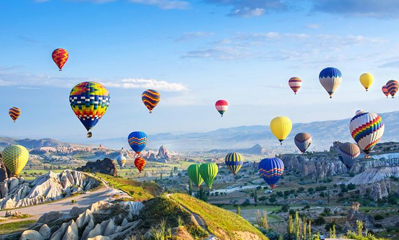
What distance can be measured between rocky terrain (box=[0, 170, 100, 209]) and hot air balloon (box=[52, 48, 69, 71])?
2900 centimetres

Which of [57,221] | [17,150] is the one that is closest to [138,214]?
[57,221]

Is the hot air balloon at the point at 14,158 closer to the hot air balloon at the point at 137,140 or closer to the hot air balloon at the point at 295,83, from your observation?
the hot air balloon at the point at 137,140

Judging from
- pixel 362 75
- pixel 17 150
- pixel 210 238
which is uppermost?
pixel 362 75

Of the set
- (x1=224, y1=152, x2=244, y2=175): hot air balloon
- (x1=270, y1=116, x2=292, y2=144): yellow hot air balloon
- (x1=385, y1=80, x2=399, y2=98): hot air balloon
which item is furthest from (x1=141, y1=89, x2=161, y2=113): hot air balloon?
(x1=385, y1=80, x2=399, y2=98): hot air balloon

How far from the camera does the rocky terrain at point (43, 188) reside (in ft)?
299

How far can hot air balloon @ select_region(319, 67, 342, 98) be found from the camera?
116 m

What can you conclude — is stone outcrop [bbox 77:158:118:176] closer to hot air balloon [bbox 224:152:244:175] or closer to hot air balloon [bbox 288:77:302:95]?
hot air balloon [bbox 224:152:244:175]

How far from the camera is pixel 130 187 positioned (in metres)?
102

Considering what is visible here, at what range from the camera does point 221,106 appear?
14588 cm

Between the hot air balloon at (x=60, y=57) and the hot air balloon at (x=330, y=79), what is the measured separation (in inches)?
2480

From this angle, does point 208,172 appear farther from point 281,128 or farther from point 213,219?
point 213,219

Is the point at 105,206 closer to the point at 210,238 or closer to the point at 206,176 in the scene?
the point at 210,238

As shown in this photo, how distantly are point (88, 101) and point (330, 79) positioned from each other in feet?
202

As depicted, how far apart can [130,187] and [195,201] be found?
4515cm
